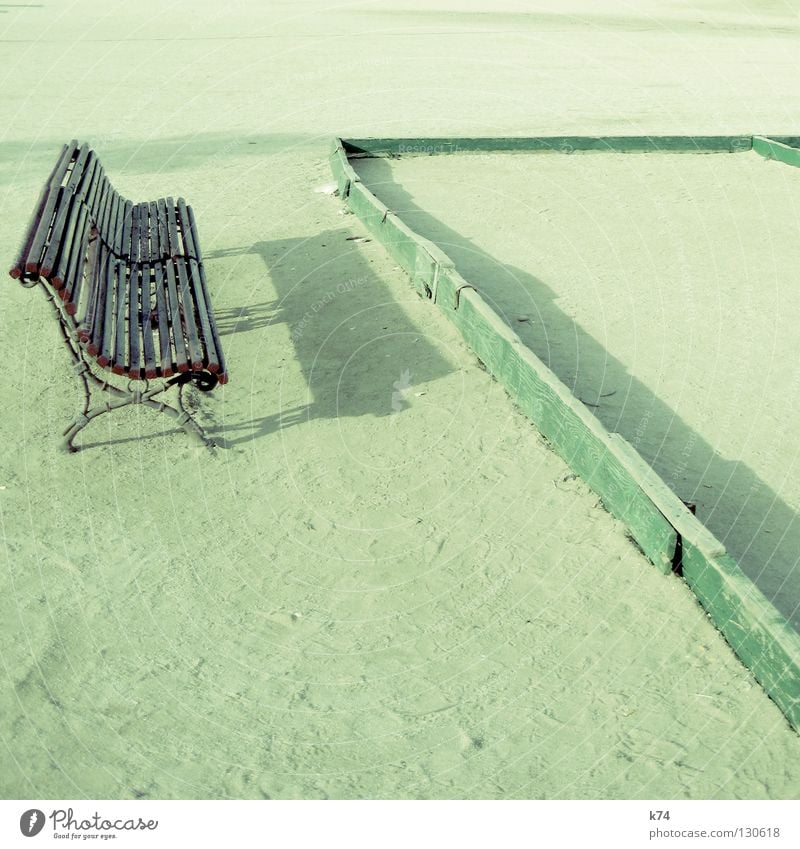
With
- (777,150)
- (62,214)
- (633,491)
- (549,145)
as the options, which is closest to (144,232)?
(62,214)

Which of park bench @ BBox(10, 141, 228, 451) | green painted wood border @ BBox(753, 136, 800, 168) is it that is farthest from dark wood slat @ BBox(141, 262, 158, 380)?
green painted wood border @ BBox(753, 136, 800, 168)

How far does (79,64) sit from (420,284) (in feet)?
33.0

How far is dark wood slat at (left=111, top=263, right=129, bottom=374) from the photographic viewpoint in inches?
192

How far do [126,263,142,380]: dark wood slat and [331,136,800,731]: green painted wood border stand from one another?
192cm

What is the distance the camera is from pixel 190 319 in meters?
5.34

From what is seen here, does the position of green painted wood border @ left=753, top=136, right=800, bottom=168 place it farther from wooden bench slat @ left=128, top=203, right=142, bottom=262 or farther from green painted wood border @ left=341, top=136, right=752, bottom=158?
wooden bench slat @ left=128, top=203, right=142, bottom=262

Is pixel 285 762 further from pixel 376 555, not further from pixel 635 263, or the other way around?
pixel 635 263

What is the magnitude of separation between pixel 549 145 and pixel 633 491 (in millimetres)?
6619

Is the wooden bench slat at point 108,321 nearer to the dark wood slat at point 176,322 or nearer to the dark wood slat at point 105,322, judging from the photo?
the dark wood slat at point 105,322

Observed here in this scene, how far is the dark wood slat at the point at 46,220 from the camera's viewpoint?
4668 mm

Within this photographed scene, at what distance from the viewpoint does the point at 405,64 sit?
48.8 feet

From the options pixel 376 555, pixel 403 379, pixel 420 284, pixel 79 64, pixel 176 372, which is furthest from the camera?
pixel 79 64

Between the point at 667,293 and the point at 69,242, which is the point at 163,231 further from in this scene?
the point at 667,293

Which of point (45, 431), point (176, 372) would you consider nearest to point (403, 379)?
point (176, 372)
